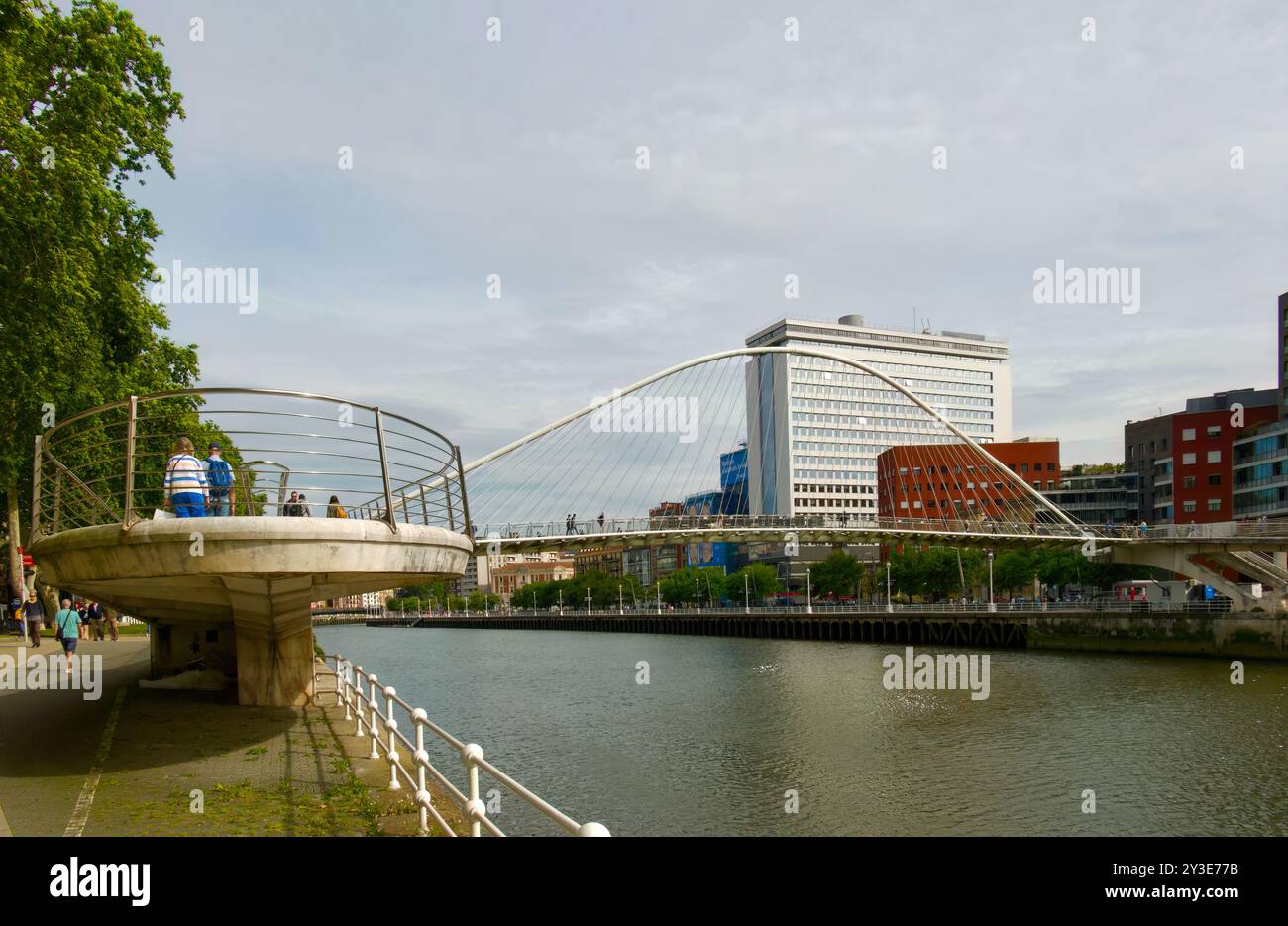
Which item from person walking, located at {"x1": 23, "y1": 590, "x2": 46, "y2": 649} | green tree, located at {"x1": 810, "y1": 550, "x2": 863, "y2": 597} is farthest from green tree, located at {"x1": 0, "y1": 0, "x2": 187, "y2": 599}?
green tree, located at {"x1": 810, "y1": 550, "x2": 863, "y2": 597}

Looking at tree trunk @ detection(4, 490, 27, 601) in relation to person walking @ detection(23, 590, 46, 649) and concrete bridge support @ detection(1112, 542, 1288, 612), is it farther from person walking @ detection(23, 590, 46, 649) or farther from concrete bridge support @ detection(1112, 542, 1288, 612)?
concrete bridge support @ detection(1112, 542, 1288, 612)

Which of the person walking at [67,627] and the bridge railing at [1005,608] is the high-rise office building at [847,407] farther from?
the person walking at [67,627]

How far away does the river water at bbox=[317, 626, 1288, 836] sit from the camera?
17594mm

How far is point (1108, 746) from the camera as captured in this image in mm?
24188

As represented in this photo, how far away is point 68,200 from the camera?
20.6 metres

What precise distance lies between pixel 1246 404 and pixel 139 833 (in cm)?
9863

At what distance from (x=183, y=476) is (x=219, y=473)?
1.28m

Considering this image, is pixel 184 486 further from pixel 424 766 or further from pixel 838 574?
pixel 838 574

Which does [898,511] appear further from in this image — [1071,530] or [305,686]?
[305,686]

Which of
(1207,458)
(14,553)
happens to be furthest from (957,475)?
(14,553)

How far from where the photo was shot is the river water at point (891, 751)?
17594mm
